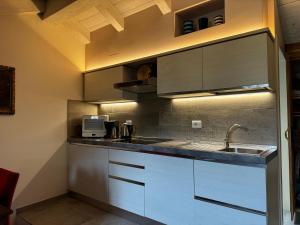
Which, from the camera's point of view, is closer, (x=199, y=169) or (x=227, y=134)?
(x=199, y=169)

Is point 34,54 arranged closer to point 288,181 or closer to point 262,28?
point 262,28

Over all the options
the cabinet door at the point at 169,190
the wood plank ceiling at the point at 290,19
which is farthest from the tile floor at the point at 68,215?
the wood plank ceiling at the point at 290,19

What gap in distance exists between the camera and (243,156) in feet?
5.48

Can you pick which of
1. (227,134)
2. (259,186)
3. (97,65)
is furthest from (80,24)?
(259,186)

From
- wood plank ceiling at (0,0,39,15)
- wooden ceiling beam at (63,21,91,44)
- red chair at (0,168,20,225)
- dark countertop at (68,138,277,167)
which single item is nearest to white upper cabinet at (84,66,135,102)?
wooden ceiling beam at (63,21,91,44)

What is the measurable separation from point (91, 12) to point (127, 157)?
2178mm

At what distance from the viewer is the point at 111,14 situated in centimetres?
289

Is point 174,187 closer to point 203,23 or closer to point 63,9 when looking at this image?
point 203,23

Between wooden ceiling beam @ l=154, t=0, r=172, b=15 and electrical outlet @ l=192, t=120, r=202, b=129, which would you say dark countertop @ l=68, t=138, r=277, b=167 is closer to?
electrical outlet @ l=192, t=120, r=202, b=129

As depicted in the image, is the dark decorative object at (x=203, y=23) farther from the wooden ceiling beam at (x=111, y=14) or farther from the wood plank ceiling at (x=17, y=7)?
the wood plank ceiling at (x=17, y=7)

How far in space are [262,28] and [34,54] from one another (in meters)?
2.71

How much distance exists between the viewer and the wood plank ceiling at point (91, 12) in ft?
8.64

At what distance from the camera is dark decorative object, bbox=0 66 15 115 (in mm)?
2547

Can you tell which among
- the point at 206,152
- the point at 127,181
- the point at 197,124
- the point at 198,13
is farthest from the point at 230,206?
the point at 198,13
